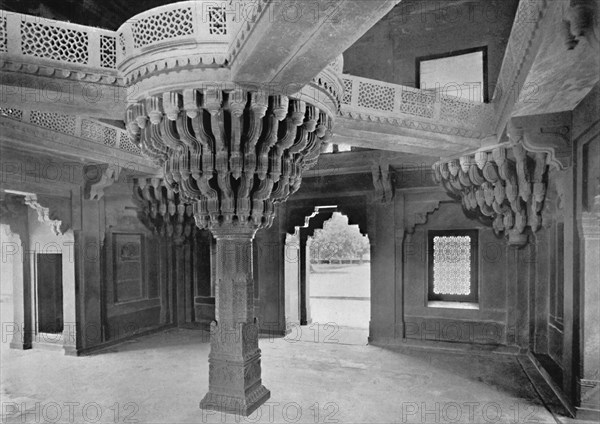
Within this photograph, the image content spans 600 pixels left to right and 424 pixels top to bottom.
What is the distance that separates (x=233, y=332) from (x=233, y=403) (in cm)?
84

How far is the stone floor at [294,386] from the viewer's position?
5145 millimetres

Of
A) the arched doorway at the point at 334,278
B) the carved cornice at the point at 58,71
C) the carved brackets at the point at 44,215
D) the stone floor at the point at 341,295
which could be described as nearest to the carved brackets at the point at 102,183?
the carved brackets at the point at 44,215

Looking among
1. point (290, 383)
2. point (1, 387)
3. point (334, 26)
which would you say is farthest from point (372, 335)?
point (334, 26)

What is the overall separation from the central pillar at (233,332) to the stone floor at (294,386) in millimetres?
194

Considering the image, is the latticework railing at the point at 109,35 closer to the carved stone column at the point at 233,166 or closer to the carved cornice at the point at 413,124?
the carved stone column at the point at 233,166

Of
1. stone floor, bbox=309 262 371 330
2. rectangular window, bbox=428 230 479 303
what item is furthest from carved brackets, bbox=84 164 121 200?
rectangular window, bbox=428 230 479 303

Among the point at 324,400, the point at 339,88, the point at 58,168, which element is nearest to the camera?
the point at 339,88

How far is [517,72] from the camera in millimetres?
4164

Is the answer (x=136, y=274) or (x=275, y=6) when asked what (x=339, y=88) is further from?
(x=136, y=274)

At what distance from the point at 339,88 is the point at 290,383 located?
4.34 m

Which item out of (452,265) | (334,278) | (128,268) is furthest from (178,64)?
(334,278)

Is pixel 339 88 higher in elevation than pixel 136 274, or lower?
higher

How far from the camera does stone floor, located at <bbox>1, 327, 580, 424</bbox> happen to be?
514cm

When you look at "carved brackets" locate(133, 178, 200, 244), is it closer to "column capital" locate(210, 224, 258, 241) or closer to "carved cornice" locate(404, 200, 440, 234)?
"column capital" locate(210, 224, 258, 241)
